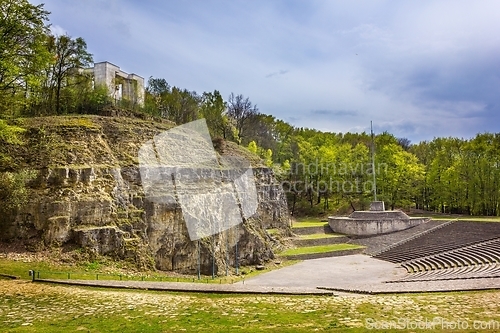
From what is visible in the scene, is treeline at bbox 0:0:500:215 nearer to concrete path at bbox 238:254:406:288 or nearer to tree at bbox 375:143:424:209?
tree at bbox 375:143:424:209

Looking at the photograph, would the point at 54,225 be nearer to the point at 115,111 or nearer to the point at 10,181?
the point at 10,181

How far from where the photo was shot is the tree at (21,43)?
1639 cm

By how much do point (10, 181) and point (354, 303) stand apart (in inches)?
691

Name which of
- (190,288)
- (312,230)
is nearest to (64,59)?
(190,288)

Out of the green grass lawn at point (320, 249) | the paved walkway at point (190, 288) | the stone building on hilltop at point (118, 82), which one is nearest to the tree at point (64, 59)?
the stone building on hilltop at point (118, 82)

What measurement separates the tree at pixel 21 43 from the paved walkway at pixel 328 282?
9.57 metres

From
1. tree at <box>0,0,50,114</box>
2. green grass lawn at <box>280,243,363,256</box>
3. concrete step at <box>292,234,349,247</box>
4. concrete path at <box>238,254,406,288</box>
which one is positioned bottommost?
concrete path at <box>238,254,406,288</box>

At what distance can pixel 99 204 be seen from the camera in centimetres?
2156

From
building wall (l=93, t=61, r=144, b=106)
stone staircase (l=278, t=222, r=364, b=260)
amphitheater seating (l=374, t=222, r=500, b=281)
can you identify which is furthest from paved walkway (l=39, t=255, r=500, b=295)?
building wall (l=93, t=61, r=144, b=106)

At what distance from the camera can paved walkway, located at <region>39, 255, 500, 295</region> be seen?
14664mm

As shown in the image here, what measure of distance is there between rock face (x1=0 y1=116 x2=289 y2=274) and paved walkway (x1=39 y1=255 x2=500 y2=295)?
4.83 metres

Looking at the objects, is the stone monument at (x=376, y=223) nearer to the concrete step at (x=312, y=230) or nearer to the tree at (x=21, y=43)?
the concrete step at (x=312, y=230)

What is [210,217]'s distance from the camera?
28641mm

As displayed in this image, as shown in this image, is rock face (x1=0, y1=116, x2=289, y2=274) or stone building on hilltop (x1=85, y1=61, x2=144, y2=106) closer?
rock face (x1=0, y1=116, x2=289, y2=274)
